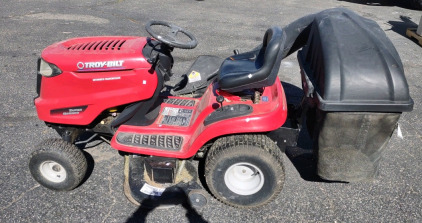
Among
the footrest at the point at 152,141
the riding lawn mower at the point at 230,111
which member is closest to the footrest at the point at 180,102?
the riding lawn mower at the point at 230,111

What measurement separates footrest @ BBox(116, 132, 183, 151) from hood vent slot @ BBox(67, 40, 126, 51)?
737 millimetres

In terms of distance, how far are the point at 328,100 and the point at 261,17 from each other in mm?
6459

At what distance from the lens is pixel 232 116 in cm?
253

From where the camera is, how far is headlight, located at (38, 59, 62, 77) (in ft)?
8.67

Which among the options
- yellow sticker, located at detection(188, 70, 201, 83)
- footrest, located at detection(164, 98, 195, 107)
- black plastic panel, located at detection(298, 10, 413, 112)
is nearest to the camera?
black plastic panel, located at detection(298, 10, 413, 112)

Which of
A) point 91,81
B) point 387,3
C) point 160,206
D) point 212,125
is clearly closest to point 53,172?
point 91,81

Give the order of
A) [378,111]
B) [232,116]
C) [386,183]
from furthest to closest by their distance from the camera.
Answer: [386,183]
[232,116]
[378,111]

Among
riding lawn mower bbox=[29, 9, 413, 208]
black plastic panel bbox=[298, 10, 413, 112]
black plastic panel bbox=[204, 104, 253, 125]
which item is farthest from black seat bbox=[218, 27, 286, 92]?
black plastic panel bbox=[298, 10, 413, 112]

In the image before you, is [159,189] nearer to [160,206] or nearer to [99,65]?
[160,206]

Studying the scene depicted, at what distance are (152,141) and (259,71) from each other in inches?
42.4

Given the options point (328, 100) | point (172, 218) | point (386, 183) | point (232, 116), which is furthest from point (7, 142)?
point (386, 183)

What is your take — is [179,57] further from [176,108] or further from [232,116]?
[232,116]

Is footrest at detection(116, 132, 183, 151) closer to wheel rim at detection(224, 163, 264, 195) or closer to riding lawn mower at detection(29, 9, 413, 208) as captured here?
riding lawn mower at detection(29, 9, 413, 208)

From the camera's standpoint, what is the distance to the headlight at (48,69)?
2643 millimetres
